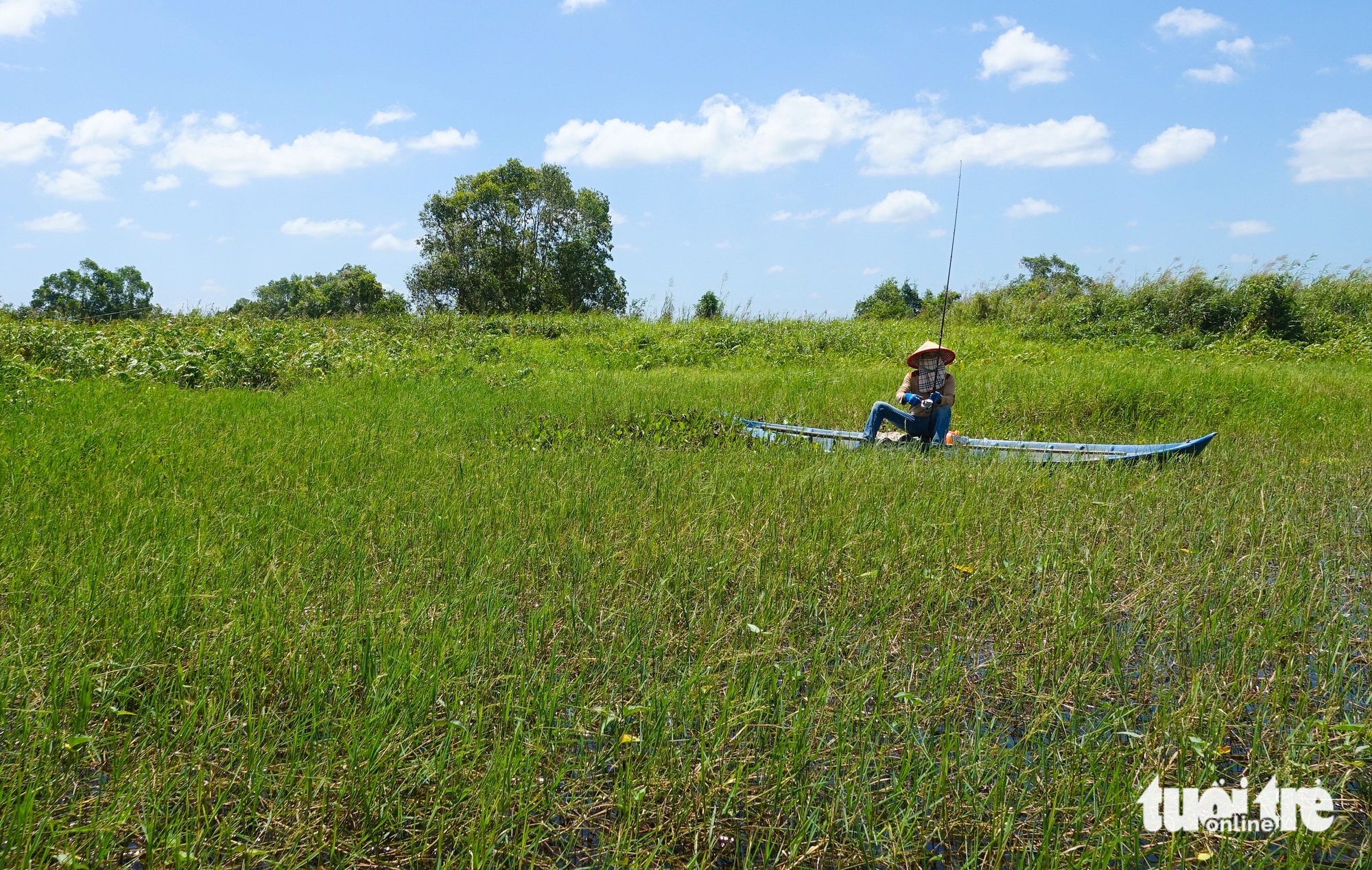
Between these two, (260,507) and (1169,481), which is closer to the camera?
(260,507)

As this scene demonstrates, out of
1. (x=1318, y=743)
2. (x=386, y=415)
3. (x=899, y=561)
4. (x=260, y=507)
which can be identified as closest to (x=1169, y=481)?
(x=899, y=561)

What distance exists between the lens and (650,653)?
309cm

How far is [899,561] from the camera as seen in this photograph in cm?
414

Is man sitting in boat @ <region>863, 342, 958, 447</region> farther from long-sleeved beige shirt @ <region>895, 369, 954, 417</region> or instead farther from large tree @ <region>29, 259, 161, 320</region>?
large tree @ <region>29, 259, 161, 320</region>

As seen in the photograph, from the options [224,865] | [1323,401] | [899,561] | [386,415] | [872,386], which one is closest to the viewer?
[224,865]

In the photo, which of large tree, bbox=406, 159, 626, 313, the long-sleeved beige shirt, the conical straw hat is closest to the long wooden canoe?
the long-sleeved beige shirt

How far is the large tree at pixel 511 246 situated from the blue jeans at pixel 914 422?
73.6 feet

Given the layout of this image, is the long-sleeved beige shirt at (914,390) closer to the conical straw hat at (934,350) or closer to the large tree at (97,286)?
the conical straw hat at (934,350)

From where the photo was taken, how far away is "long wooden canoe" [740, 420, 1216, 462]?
6.29m

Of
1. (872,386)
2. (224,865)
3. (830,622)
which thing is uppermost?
(872,386)

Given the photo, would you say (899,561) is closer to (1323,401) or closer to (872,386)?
A: (872,386)

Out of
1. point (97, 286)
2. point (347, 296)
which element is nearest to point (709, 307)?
point (347, 296)

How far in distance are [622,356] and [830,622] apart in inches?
475

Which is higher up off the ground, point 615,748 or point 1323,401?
point 1323,401
